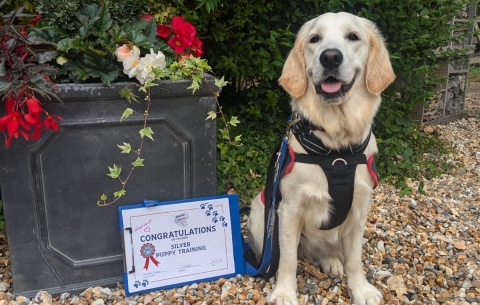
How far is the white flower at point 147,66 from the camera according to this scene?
2.08m

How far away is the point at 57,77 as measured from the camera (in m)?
2.09

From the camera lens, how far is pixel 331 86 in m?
1.98

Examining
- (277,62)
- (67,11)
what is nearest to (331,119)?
(67,11)

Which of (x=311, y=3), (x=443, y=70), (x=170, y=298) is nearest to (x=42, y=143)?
(x=170, y=298)

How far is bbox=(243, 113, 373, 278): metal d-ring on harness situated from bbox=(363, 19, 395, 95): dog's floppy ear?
0.25 meters

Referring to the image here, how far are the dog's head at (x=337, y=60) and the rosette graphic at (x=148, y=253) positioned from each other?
111 centimetres

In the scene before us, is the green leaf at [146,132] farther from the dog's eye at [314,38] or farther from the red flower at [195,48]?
the dog's eye at [314,38]

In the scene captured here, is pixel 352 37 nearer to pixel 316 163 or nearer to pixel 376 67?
pixel 376 67

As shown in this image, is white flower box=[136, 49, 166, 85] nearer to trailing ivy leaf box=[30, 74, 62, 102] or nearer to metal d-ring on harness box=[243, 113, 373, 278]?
trailing ivy leaf box=[30, 74, 62, 102]

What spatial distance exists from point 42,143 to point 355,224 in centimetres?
159

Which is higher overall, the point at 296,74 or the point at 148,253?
the point at 296,74

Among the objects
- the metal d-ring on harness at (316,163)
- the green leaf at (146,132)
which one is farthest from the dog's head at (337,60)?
the green leaf at (146,132)

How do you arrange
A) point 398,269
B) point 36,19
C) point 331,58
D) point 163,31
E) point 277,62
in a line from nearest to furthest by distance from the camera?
point 331,58
point 36,19
point 163,31
point 398,269
point 277,62

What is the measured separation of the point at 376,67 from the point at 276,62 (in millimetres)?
1520
